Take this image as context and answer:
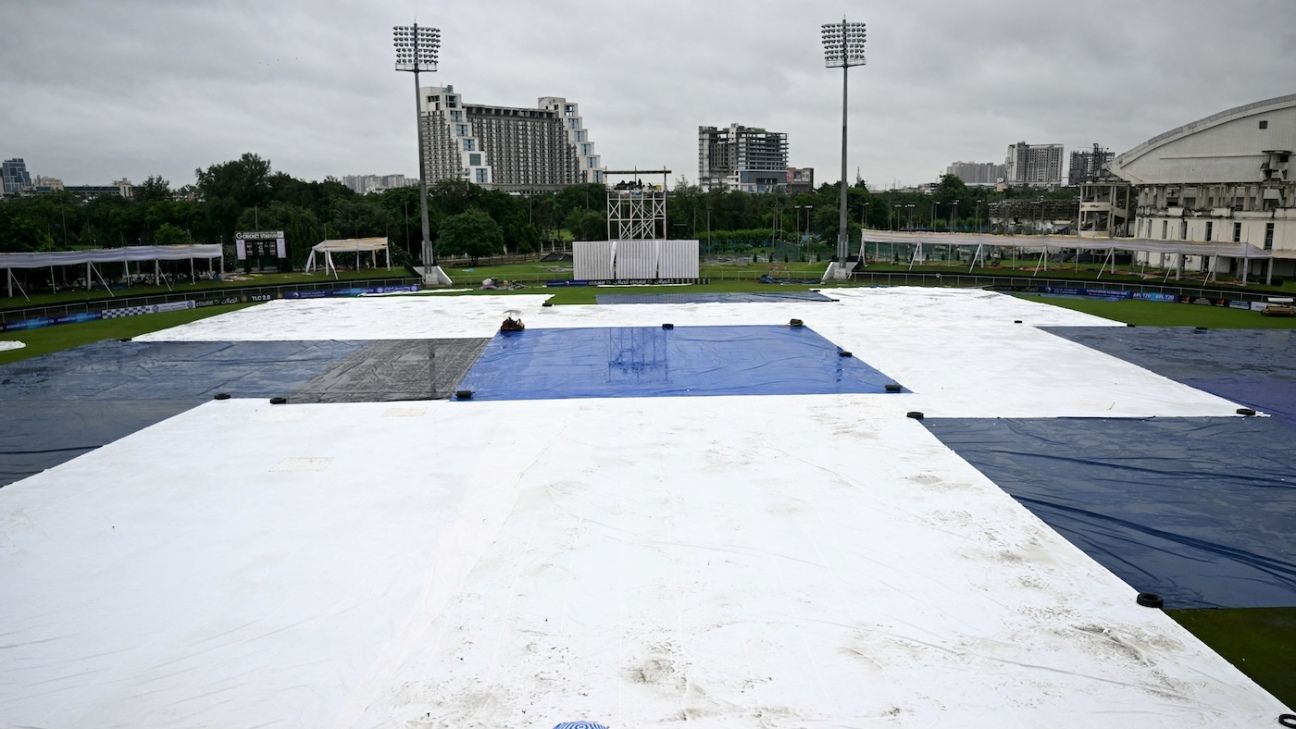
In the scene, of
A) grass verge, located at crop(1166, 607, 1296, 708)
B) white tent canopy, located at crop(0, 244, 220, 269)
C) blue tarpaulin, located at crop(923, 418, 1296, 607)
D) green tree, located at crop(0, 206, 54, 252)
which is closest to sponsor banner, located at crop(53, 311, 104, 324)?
white tent canopy, located at crop(0, 244, 220, 269)

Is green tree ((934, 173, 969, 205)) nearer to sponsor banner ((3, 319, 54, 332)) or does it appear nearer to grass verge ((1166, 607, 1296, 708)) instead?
sponsor banner ((3, 319, 54, 332))

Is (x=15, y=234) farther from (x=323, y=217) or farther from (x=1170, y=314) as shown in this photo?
(x=1170, y=314)

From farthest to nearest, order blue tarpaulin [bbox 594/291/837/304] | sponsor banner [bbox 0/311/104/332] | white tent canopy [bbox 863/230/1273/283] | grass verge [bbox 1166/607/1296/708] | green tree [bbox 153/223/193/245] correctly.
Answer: green tree [bbox 153/223/193/245] < white tent canopy [bbox 863/230/1273/283] < blue tarpaulin [bbox 594/291/837/304] < sponsor banner [bbox 0/311/104/332] < grass verge [bbox 1166/607/1296/708]

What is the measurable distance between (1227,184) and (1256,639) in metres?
66.4

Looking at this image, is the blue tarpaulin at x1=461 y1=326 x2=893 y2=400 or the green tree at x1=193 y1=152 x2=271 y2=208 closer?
the blue tarpaulin at x1=461 y1=326 x2=893 y2=400

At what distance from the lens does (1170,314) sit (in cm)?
3822

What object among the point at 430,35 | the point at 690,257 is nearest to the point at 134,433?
the point at 690,257

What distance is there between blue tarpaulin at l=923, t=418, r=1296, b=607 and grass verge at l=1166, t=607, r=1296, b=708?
27 cm

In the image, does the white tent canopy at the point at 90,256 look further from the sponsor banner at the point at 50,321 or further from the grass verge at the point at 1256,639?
the grass verge at the point at 1256,639

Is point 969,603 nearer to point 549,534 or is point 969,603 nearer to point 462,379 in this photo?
point 549,534

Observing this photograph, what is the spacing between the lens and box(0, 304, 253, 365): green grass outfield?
30.5m

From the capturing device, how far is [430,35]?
55906 mm

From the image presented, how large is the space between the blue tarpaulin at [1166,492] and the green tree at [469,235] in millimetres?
64840

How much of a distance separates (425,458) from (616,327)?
17685mm
